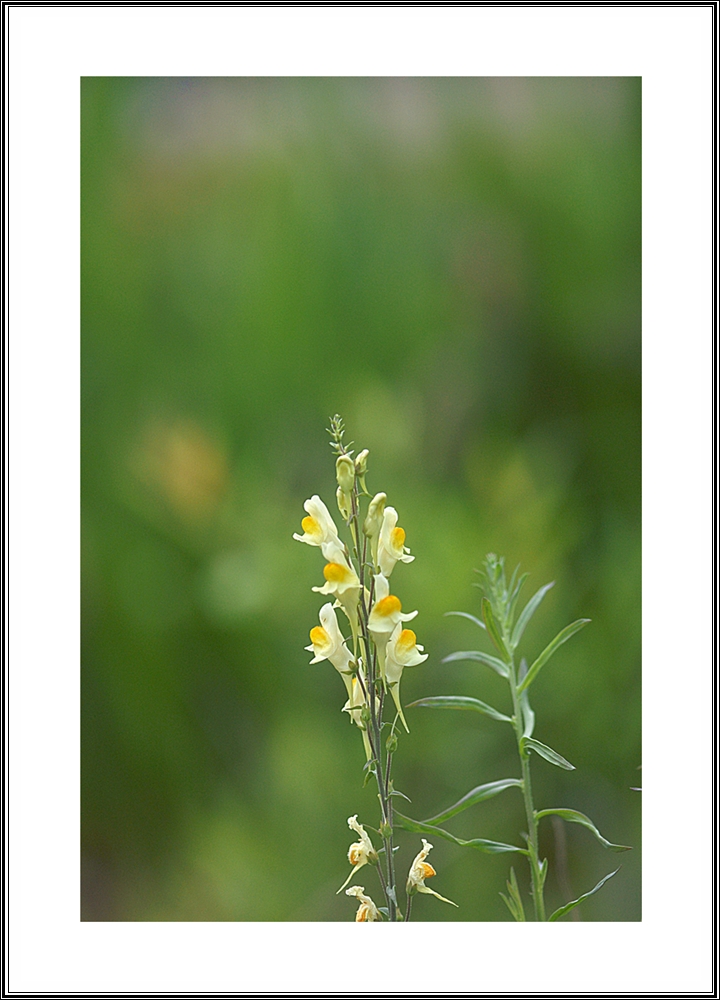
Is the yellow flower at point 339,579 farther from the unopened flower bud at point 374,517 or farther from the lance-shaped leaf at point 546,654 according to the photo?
the lance-shaped leaf at point 546,654

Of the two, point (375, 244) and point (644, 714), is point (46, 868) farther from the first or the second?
point (375, 244)

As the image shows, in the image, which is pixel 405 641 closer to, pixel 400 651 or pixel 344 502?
pixel 400 651

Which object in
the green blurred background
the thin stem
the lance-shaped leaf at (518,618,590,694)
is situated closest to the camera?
the thin stem

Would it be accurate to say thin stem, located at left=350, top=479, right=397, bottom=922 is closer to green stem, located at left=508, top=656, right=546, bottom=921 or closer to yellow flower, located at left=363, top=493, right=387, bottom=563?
yellow flower, located at left=363, top=493, right=387, bottom=563

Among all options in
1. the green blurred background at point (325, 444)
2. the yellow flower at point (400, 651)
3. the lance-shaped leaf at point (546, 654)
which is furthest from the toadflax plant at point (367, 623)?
the green blurred background at point (325, 444)

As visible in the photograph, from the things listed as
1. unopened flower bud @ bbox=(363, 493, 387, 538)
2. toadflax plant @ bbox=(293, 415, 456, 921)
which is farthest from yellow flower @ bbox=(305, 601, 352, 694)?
unopened flower bud @ bbox=(363, 493, 387, 538)

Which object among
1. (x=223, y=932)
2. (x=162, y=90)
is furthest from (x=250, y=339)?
(x=223, y=932)
